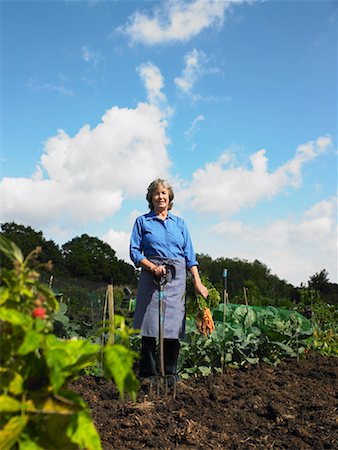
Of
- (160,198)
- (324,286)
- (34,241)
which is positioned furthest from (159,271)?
(34,241)

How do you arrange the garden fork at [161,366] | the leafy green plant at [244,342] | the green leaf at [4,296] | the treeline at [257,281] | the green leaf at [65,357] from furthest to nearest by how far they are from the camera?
the treeline at [257,281] < the leafy green plant at [244,342] < the garden fork at [161,366] < the green leaf at [4,296] < the green leaf at [65,357]

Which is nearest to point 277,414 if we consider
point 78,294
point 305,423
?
point 305,423

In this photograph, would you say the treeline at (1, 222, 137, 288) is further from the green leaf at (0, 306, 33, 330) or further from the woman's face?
the green leaf at (0, 306, 33, 330)

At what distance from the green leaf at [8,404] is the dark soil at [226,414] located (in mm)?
1898

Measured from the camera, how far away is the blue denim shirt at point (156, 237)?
3914 millimetres

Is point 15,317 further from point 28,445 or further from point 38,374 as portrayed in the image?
point 28,445

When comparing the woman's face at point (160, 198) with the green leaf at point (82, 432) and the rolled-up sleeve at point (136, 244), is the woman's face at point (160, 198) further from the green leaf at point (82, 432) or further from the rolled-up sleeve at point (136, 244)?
the green leaf at point (82, 432)

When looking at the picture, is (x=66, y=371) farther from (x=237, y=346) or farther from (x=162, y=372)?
(x=237, y=346)

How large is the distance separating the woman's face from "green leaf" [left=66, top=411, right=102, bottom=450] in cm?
293

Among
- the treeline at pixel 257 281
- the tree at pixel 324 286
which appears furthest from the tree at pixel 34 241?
the tree at pixel 324 286

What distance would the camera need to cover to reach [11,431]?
3.40ft

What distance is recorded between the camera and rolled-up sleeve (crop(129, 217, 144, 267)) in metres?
3.81

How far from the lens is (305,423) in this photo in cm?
331

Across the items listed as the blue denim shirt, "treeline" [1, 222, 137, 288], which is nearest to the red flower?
the blue denim shirt
